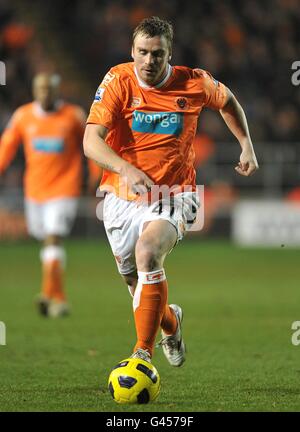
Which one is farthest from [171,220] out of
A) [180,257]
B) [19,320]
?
[180,257]

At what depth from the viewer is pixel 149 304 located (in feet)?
17.5

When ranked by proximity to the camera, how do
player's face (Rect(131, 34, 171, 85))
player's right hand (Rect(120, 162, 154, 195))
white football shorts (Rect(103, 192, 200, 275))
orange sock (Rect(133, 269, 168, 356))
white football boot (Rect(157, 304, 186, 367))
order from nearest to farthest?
player's right hand (Rect(120, 162, 154, 195)) → orange sock (Rect(133, 269, 168, 356)) → player's face (Rect(131, 34, 171, 85)) → white football shorts (Rect(103, 192, 200, 275)) → white football boot (Rect(157, 304, 186, 367))

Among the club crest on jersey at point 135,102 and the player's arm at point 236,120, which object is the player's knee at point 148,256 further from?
the player's arm at point 236,120

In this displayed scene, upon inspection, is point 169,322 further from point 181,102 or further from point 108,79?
point 108,79

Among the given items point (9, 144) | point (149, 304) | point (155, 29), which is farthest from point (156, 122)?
point (9, 144)

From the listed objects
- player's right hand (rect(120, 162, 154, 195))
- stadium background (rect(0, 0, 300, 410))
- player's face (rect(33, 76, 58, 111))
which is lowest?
stadium background (rect(0, 0, 300, 410))

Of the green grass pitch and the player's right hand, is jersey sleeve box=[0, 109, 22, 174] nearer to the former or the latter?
the green grass pitch

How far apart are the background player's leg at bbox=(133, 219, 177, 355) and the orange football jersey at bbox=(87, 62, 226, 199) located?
1.41 feet

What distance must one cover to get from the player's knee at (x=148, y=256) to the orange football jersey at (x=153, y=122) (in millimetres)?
519

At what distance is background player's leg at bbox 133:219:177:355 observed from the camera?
525 cm

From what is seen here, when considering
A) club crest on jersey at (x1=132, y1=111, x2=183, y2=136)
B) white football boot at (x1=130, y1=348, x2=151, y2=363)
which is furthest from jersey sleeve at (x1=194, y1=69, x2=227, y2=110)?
white football boot at (x1=130, y1=348, x2=151, y2=363)

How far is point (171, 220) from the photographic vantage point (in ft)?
17.9

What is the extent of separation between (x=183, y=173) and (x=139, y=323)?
1.00 meters

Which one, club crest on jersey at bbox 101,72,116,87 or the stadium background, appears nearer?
club crest on jersey at bbox 101,72,116,87
